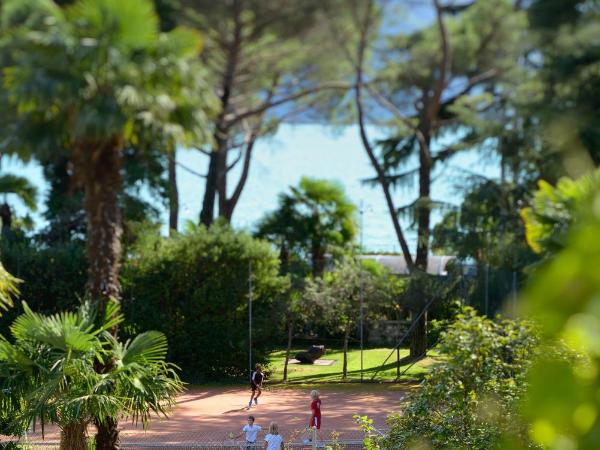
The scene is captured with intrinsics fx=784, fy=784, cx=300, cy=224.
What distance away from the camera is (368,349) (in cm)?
2533

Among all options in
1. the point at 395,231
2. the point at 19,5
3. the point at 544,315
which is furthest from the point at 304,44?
the point at 544,315

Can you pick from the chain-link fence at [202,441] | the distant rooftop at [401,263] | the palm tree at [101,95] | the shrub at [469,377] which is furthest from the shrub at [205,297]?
the shrub at [469,377]

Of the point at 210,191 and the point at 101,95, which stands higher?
the point at 210,191

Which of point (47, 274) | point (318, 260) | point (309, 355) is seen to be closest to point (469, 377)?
point (47, 274)

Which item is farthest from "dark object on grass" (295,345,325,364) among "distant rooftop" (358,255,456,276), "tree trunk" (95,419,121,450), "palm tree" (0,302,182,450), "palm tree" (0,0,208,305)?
"palm tree" (0,302,182,450)

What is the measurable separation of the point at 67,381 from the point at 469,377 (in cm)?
490

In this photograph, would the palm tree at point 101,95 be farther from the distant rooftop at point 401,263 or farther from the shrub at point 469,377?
the distant rooftop at point 401,263

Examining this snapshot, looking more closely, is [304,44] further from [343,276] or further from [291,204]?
[343,276]

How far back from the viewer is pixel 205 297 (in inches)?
811

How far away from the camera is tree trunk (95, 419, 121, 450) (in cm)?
1008

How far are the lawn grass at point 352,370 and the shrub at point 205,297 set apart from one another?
1.44 m

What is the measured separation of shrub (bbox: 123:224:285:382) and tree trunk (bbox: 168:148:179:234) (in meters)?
8.17

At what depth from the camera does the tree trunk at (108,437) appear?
1008 cm

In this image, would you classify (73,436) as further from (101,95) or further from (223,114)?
(223,114)
